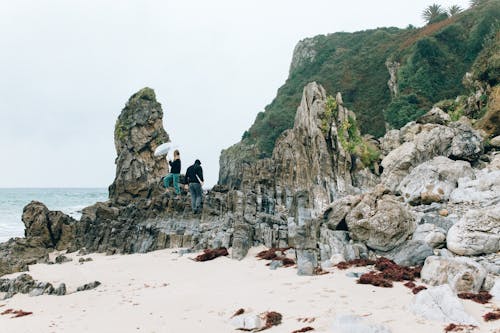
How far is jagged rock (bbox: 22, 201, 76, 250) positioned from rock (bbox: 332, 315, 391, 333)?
20089 mm

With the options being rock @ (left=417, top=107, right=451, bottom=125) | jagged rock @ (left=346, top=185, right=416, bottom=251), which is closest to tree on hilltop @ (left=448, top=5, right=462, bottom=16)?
rock @ (left=417, top=107, right=451, bottom=125)

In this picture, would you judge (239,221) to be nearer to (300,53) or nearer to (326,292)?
(326,292)

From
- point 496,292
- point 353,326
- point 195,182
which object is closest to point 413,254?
point 496,292

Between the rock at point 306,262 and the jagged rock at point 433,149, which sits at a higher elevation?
the jagged rock at point 433,149

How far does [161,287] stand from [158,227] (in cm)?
876

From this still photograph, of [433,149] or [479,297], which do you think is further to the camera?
[433,149]

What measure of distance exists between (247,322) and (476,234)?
750 centimetres

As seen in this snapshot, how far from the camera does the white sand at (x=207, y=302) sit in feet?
27.2

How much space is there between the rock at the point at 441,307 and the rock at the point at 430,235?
445 cm

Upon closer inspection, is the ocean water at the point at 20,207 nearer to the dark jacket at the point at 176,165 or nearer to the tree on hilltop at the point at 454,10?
the dark jacket at the point at 176,165

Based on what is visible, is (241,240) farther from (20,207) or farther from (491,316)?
(20,207)

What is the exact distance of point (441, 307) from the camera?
301 inches

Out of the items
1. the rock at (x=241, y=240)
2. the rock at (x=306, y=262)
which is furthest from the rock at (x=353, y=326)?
the rock at (x=241, y=240)

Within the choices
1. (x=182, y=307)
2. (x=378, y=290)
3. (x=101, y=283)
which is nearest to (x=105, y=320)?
(x=182, y=307)
